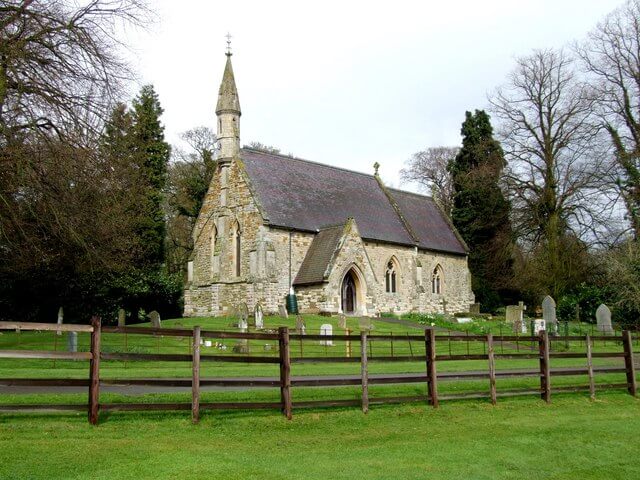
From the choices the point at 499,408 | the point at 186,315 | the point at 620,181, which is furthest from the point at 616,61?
the point at 499,408

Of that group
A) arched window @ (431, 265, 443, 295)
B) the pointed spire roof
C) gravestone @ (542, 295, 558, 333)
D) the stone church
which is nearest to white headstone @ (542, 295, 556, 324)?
gravestone @ (542, 295, 558, 333)

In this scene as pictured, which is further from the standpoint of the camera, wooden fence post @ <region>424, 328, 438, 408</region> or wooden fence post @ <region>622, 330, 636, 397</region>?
wooden fence post @ <region>622, 330, 636, 397</region>

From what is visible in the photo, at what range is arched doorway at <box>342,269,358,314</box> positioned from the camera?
38.4 m

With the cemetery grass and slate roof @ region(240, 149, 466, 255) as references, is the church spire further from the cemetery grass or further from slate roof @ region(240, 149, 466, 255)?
the cemetery grass

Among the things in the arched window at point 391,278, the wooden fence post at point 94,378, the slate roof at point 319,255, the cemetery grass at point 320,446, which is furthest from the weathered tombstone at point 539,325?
the wooden fence post at point 94,378

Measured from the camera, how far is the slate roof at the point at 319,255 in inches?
1443

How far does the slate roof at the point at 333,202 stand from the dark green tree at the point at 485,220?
2.20 meters

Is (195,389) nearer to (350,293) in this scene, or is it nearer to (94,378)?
(94,378)

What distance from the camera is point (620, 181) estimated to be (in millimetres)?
41312

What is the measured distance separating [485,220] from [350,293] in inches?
693

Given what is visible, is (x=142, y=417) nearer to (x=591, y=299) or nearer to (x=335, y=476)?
(x=335, y=476)

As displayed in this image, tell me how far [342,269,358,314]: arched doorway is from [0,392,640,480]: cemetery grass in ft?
81.8

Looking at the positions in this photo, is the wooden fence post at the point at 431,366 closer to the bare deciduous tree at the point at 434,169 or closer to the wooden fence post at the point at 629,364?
the wooden fence post at the point at 629,364

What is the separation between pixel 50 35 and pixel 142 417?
11521mm
